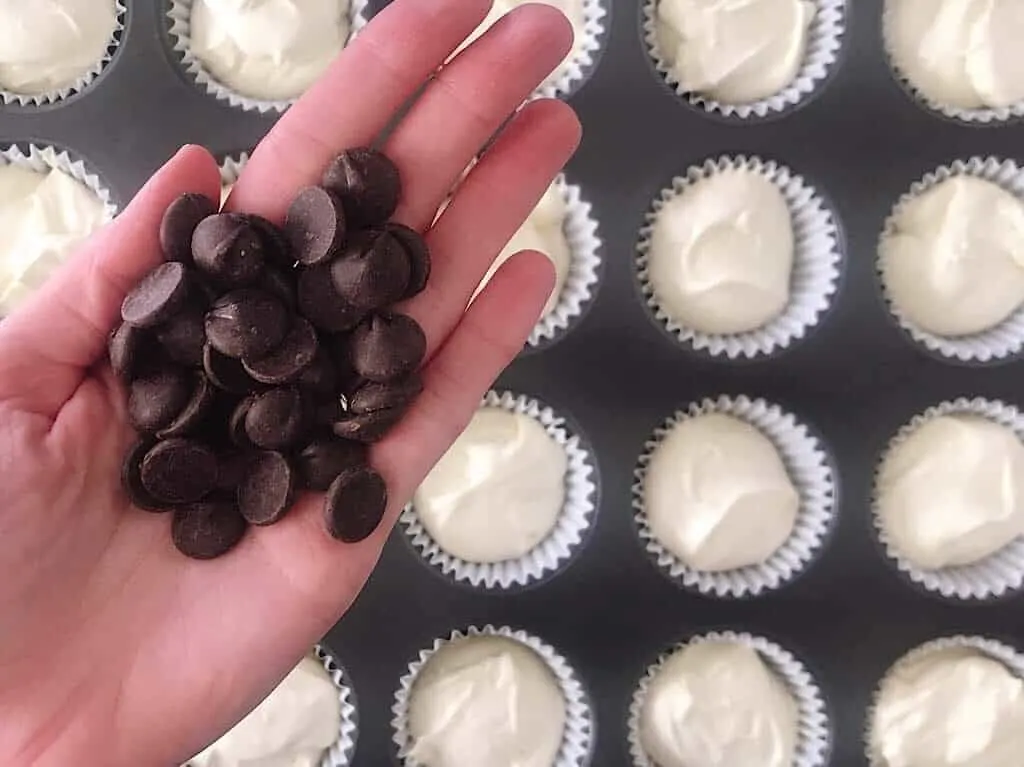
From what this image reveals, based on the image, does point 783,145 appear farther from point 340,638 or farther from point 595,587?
point 340,638

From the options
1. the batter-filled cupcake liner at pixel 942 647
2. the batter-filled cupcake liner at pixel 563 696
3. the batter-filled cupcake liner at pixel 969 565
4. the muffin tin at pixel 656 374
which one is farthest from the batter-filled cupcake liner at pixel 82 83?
the batter-filled cupcake liner at pixel 942 647

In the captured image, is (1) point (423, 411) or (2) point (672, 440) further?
(2) point (672, 440)

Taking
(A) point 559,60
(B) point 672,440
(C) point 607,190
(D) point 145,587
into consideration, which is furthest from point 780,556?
(D) point 145,587

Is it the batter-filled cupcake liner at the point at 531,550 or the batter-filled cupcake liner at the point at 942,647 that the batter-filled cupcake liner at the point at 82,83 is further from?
the batter-filled cupcake liner at the point at 942,647

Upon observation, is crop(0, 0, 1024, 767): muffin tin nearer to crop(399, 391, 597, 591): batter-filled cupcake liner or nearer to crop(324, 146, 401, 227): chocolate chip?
crop(399, 391, 597, 591): batter-filled cupcake liner

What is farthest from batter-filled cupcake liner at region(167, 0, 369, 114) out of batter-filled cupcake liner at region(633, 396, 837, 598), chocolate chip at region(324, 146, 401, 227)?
batter-filled cupcake liner at region(633, 396, 837, 598)

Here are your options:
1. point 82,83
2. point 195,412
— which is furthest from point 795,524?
point 82,83
